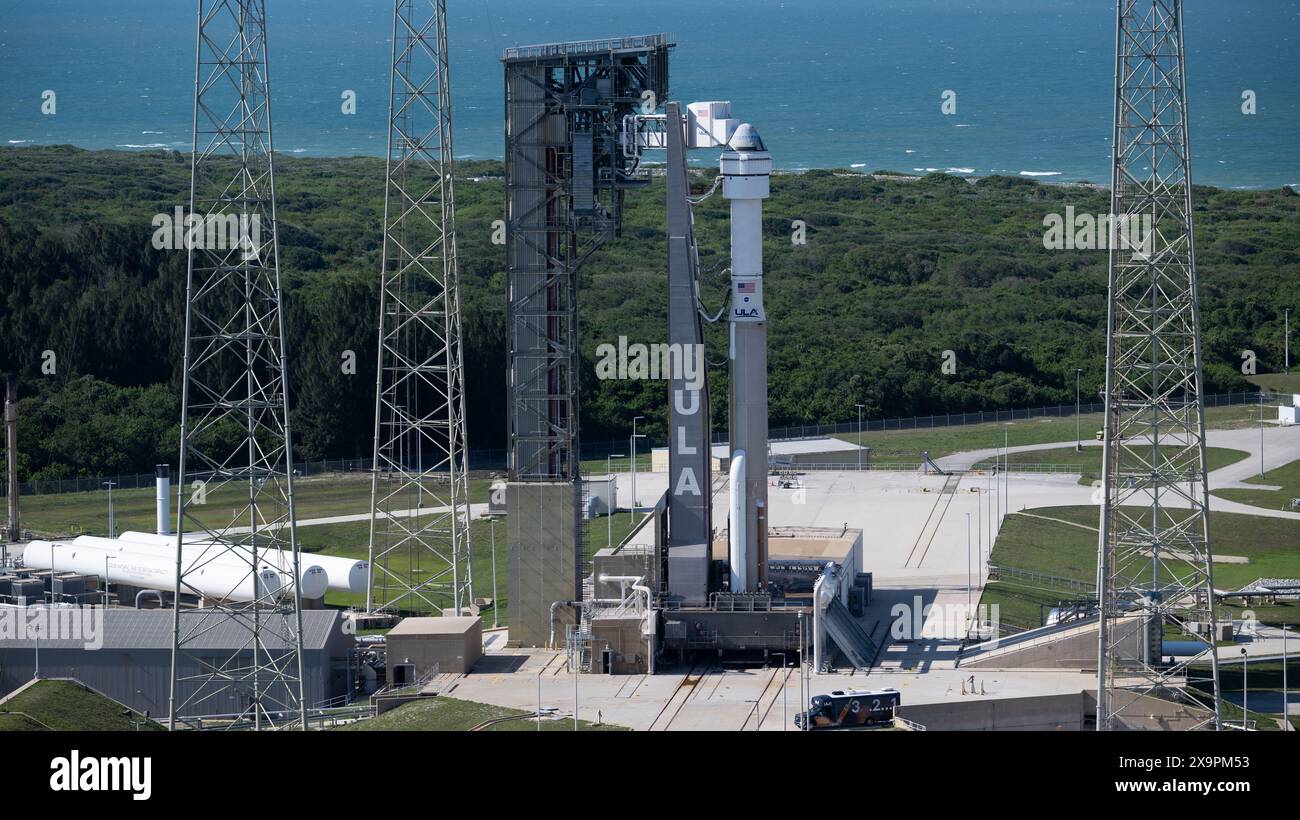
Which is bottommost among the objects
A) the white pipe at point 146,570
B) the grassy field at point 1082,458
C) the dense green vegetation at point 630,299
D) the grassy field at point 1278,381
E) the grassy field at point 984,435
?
the white pipe at point 146,570

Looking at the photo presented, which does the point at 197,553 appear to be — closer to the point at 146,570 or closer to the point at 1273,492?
the point at 146,570

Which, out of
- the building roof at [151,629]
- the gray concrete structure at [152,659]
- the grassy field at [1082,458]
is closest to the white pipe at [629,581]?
the gray concrete structure at [152,659]

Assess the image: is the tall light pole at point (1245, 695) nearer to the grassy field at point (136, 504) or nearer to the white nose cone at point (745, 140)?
the white nose cone at point (745, 140)

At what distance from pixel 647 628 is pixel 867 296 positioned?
284 feet

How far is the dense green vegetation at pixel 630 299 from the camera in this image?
93.8 metres

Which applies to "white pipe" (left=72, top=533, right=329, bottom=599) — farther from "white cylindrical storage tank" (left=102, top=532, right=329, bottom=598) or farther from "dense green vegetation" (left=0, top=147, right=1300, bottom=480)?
"dense green vegetation" (left=0, top=147, right=1300, bottom=480)

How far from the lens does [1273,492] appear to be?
79875mm

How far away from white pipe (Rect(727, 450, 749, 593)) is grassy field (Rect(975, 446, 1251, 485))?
36.2 metres

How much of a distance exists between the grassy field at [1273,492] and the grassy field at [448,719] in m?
43.5

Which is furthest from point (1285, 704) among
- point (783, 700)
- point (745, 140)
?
point (745, 140)

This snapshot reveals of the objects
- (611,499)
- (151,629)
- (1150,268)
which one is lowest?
(151,629)

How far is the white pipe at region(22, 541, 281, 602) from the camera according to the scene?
2281 inches

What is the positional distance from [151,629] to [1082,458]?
50890mm
